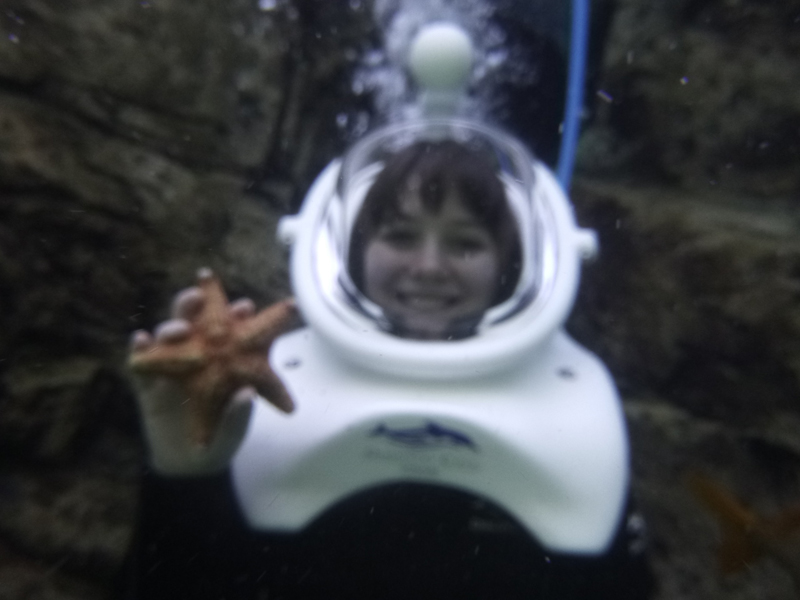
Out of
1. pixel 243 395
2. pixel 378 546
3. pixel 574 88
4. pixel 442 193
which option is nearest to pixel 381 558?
pixel 378 546

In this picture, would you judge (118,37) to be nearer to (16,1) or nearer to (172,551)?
(16,1)

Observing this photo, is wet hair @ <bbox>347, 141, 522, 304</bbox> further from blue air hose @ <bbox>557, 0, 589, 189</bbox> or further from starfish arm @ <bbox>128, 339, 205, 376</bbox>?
starfish arm @ <bbox>128, 339, 205, 376</bbox>

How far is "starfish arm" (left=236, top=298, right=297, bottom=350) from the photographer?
106 cm

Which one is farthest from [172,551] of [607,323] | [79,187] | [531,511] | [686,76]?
[686,76]

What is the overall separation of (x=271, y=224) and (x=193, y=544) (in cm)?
148

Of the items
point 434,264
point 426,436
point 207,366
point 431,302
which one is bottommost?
point 426,436

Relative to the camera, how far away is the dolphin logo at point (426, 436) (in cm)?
129

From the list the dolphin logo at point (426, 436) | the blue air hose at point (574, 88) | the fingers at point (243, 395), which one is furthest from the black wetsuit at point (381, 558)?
the blue air hose at point (574, 88)

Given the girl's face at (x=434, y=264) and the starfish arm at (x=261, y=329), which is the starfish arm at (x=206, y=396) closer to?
the starfish arm at (x=261, y=329)

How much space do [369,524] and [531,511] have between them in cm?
44

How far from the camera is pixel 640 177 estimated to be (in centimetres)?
243

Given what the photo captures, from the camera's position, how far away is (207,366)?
104 cm

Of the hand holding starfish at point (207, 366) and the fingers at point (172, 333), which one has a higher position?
the fingers at point (172, 333)

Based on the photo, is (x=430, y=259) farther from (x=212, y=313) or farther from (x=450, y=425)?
(x=212, y=313)
